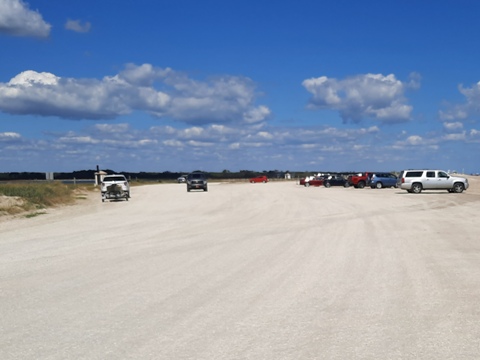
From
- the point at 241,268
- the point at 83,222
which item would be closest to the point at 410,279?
the point at 241,268

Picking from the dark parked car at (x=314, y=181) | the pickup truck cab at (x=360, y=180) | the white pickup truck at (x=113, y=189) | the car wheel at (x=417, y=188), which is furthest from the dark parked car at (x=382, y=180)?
the white pickup truck at (x=113, y=189)

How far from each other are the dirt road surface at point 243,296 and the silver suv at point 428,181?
3119 cm

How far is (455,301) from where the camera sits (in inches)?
342

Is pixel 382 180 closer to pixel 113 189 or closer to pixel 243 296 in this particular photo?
pixel 113 189

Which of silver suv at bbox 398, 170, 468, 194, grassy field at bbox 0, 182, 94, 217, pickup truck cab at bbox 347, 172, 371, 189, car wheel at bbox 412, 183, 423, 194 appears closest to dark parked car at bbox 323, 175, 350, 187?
pickup truck cab at bbox 347, 172, 371, 189

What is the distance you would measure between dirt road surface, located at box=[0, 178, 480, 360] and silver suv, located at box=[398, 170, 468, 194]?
102 ft

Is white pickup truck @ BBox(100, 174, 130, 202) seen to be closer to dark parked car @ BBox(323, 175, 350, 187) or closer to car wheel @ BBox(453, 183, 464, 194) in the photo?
car wheel @ BBox(453, 183, 464, 194)

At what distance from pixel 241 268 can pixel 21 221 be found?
17835mm

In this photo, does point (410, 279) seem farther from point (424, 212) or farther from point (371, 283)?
point (424, 212)

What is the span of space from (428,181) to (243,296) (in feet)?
142

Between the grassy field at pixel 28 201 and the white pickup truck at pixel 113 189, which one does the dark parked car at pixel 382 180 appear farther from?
the grassy field at pixel 28 201

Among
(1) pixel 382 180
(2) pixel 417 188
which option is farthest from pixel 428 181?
(1) pixel 382 180

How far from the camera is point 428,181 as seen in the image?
49.5 meters

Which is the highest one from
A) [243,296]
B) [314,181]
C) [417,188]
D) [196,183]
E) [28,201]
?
[196,183]
